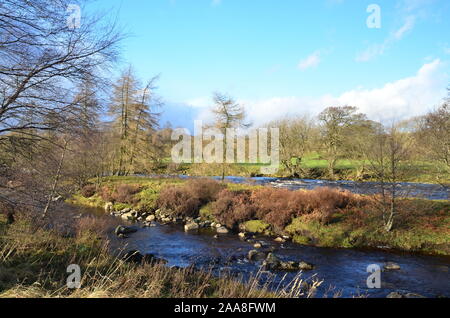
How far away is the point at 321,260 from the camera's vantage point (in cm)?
1028

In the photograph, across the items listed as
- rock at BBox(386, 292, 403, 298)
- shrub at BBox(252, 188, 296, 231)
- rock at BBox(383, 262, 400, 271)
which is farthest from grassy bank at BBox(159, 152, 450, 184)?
rock at BBox(386, 292, 403, 298)

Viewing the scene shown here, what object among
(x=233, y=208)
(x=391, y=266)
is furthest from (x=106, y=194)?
(x=391, y=266)

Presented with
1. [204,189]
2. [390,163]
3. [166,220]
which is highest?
[390,163]

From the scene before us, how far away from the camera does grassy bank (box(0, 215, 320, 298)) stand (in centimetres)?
475

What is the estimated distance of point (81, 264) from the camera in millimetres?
6781

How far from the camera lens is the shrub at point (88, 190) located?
75.0 ft

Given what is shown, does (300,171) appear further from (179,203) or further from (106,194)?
(106,194)

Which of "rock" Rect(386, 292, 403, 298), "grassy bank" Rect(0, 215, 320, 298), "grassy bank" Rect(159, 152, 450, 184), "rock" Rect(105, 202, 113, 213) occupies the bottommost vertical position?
"rock" Rect(386, 292, 403, 298)

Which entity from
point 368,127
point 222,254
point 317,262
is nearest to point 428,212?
point 317,262

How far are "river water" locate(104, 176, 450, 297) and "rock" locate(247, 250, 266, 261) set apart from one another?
0.22 m

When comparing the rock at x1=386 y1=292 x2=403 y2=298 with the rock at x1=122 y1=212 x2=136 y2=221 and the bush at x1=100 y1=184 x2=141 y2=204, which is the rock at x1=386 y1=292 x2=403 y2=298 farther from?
Answer: the bush at x1=100 y1=184 x2=141 y2=204

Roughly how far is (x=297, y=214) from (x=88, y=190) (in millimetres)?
17414
